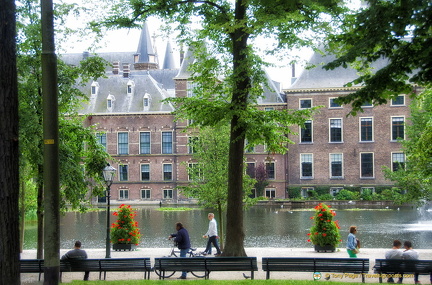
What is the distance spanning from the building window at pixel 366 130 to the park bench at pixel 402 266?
40010 millimetres

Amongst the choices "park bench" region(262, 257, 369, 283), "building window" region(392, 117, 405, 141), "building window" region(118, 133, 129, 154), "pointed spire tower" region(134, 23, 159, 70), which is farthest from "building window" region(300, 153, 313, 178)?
"park bench" region(262, 257, 369, 283)

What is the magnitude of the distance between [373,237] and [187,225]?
9.21 meters

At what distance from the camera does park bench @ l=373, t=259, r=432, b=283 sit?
34.9 feet

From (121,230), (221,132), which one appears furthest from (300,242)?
(121,230)

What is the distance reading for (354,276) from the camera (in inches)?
448

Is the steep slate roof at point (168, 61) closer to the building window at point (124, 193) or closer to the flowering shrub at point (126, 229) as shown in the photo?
the building window at point (124, 193)

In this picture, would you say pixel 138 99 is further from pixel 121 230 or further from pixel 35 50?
pixel 35 50

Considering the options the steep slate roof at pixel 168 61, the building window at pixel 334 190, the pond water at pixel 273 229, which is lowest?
the pond water at pixel 273 229

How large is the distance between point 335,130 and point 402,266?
40.3 meters

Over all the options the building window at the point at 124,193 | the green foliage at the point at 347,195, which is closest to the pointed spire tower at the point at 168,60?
the building window at the point at 124,193

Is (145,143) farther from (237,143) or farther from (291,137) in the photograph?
(237,143)

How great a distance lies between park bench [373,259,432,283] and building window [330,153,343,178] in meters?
40.0

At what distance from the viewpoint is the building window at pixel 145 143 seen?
177 ft

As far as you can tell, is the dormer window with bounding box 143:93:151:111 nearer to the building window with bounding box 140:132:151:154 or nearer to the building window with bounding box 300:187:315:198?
the building window with bounding box 140:132:151:154
